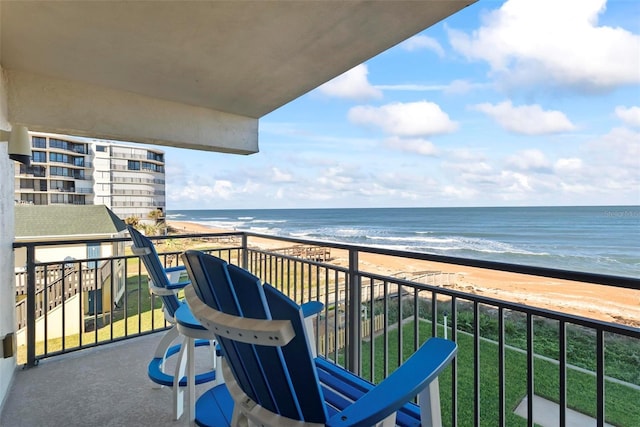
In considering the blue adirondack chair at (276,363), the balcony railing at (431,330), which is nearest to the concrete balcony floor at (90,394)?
the balcony railing at (431,330)

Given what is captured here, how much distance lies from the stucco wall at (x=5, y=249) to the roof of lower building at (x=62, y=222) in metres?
2.25

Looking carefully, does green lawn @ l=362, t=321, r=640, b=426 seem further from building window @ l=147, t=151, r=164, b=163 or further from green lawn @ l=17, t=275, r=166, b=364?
building window @ l=147, t=151, r=164, b=163

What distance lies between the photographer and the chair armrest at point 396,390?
0.81 meters

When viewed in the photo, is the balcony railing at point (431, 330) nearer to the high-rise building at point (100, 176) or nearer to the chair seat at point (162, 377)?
the chair seat at point (162, 377)

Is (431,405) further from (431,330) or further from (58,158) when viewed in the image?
(58,158)

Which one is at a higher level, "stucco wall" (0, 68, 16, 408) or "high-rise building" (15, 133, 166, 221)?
"high-rise building" (15, 133, 166, 221)

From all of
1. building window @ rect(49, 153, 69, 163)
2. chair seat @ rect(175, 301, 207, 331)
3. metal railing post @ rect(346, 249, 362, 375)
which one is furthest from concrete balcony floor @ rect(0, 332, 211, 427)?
building window @ rect(49, 153, 69, 163)

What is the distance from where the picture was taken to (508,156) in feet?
90.9

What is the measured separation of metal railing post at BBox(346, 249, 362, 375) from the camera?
220 cm

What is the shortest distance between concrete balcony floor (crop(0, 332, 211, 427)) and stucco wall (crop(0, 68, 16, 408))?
0.49 ft

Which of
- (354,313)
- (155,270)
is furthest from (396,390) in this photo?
(155,270)

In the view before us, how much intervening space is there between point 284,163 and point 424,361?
31230 mm

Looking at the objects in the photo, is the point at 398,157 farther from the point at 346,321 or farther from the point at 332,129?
the point at 346,321

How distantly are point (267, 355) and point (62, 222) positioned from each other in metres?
7.27
